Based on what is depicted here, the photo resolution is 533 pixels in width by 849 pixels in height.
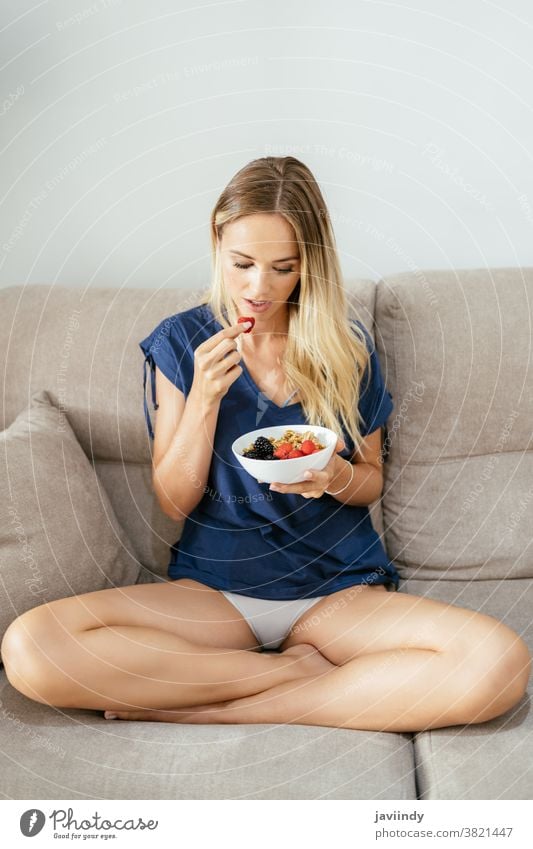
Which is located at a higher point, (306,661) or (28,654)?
(28,654)

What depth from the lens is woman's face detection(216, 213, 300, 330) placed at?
148 cm

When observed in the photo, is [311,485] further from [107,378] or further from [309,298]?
[107,378]

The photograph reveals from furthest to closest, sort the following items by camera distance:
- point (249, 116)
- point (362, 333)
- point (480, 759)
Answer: point (249, 116)
point (362, 333)
point (480, 759)

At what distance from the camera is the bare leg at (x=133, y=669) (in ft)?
4.27

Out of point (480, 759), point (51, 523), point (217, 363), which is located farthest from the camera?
point (51, 523)

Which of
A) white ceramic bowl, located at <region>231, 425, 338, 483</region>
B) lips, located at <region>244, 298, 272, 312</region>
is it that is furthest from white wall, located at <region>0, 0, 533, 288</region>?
white ceramic bowl, located at <region>231, 425, 338, 483</region>

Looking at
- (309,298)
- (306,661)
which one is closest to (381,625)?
(306,661)

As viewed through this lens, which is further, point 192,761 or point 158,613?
point 158,613

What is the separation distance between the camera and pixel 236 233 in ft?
4.91

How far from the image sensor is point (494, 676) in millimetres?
1281

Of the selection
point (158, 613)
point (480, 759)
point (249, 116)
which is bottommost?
point (480, 759)

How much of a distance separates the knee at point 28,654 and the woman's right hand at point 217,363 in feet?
1.47

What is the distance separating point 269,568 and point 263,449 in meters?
0.30
